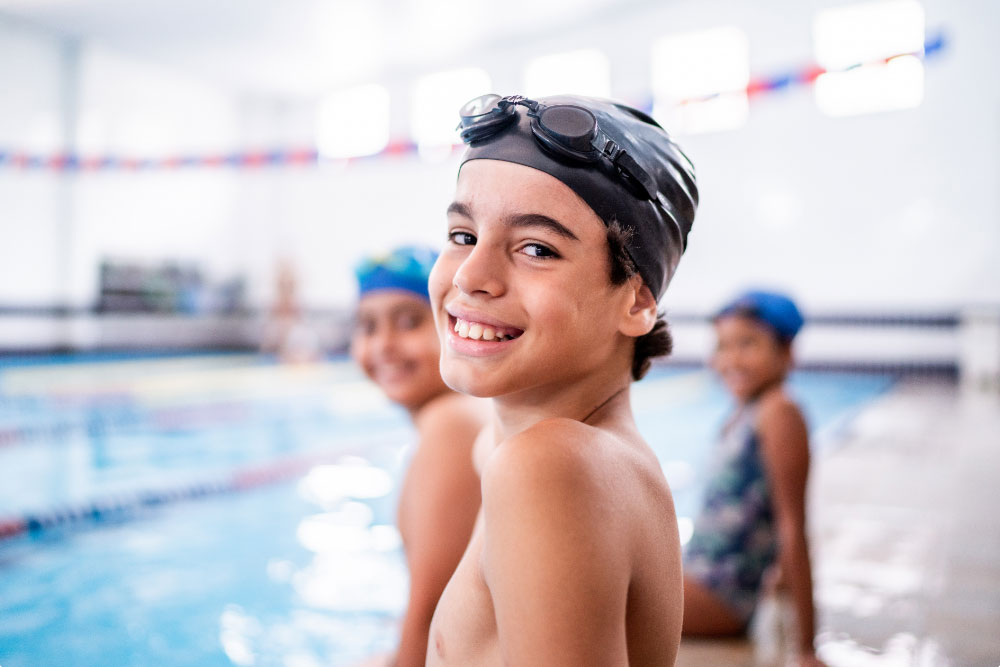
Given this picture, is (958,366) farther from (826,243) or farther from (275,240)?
(275,240)

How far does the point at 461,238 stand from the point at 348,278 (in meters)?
A: 19.3

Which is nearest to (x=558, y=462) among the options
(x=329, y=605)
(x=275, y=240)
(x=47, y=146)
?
(x=329, y=605)

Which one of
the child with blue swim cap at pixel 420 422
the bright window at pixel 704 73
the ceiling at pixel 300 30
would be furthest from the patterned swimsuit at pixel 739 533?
the ceiling at pixel 300 30

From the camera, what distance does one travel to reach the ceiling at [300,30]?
14734 mm

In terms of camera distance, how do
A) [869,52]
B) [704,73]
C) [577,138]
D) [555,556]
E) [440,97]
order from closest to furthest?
[555,556]
[577,138]
[869,52]
[704,73]
[440,97]

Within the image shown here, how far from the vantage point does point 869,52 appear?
13.7 m

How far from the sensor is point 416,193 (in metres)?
19.1

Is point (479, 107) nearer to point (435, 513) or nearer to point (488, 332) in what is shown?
point (488, 332)

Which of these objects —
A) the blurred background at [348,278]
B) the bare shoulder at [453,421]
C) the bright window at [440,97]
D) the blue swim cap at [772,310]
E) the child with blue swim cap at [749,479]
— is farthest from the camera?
the bright window at [440,97]

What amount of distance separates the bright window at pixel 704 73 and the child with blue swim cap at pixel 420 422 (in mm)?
13796

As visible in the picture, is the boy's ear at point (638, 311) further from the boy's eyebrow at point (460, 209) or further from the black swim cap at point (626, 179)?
the boy's eyebrow at point (460, 209)

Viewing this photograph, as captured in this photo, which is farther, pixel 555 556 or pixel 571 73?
pixel 571 73

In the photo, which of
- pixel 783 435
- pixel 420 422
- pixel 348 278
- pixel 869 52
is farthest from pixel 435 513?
pixel 348 278

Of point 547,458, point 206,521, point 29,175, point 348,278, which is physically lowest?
point 206,521
